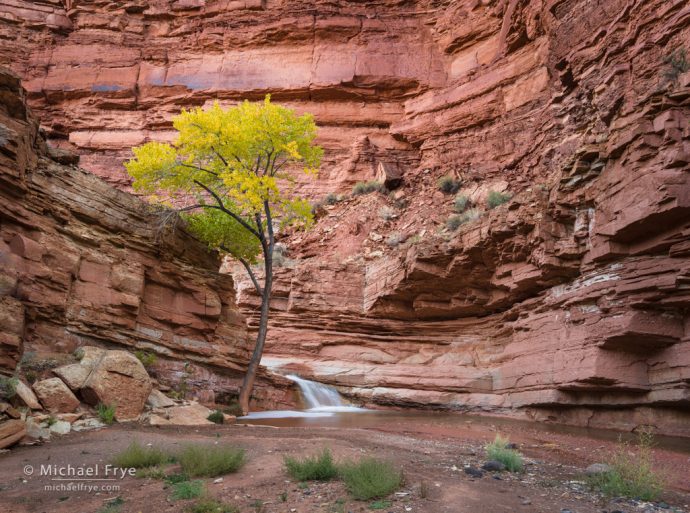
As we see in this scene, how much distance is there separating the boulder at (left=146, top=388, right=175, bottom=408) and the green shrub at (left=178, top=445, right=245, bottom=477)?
518 centimetres

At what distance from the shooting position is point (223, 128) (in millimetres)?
14344

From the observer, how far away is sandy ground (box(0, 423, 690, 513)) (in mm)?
5367

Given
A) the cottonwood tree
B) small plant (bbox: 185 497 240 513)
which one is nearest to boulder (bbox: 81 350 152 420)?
the cottonwood tree

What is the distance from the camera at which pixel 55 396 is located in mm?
9422

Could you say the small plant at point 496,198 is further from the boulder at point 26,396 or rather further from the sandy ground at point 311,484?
the boulder at point 26,396

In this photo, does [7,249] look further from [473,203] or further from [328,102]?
[328,102]

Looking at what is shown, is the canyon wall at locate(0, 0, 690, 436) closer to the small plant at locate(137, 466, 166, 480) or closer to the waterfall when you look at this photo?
the waterfall

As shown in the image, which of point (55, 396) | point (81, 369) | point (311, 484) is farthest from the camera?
point (81, 369)

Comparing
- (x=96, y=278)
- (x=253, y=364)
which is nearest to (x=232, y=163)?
(x=96, y=278)

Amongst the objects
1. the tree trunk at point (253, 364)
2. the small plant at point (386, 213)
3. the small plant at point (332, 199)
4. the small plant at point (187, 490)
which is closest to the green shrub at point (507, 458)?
the small plant at point (187, 490)

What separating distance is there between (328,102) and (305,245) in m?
13.1

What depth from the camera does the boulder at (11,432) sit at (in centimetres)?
736

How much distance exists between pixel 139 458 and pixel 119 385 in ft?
14.3

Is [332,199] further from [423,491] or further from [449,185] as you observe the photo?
[423,491]
